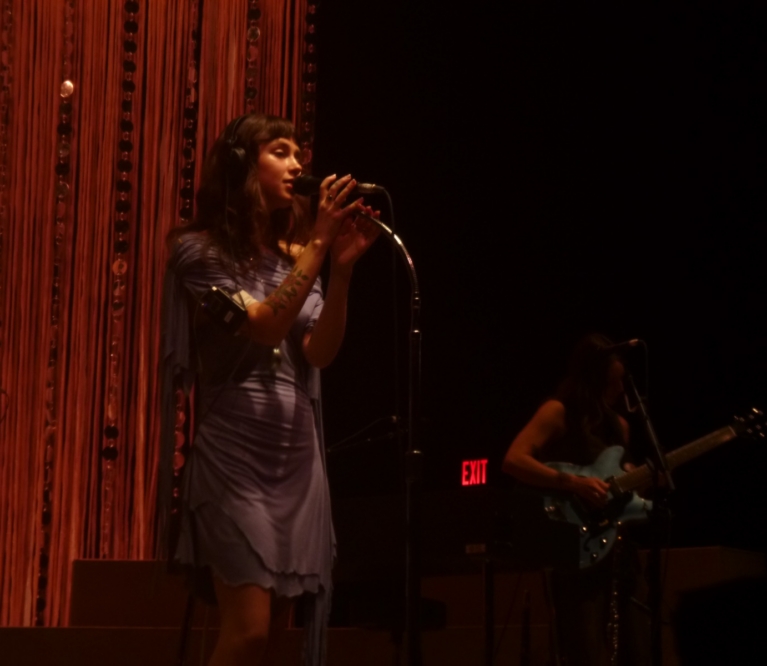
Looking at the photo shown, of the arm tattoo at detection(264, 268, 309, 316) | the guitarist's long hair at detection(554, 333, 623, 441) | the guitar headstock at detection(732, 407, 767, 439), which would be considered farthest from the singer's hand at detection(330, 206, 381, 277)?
the guitar headstock at detection(732, 407, 767, 439)

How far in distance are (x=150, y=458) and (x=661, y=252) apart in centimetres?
249

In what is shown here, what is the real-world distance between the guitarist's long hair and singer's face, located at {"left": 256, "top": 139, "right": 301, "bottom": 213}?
1.79m

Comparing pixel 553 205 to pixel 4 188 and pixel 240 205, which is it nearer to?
pixel 4 188

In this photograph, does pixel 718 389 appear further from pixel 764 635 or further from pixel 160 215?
pixel 160 215

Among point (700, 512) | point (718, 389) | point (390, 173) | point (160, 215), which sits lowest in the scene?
point (700, 512)

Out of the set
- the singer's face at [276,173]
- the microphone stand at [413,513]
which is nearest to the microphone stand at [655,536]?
the microphone stand at [413,513]

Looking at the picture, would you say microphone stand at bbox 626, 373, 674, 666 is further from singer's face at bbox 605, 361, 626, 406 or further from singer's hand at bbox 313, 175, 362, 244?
singer's hand at bbox 313, 175, 362, 244

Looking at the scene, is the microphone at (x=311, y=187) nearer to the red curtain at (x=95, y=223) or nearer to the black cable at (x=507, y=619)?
the red curtain at (x=95, y=223)

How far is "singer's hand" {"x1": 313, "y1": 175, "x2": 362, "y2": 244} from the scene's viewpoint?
208cm

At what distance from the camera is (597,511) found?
364cm

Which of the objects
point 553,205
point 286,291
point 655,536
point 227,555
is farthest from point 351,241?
point 553,205

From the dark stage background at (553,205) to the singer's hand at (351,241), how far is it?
8.41 ft

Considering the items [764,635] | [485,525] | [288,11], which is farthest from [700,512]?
[288,11]

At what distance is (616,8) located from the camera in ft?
16.2
